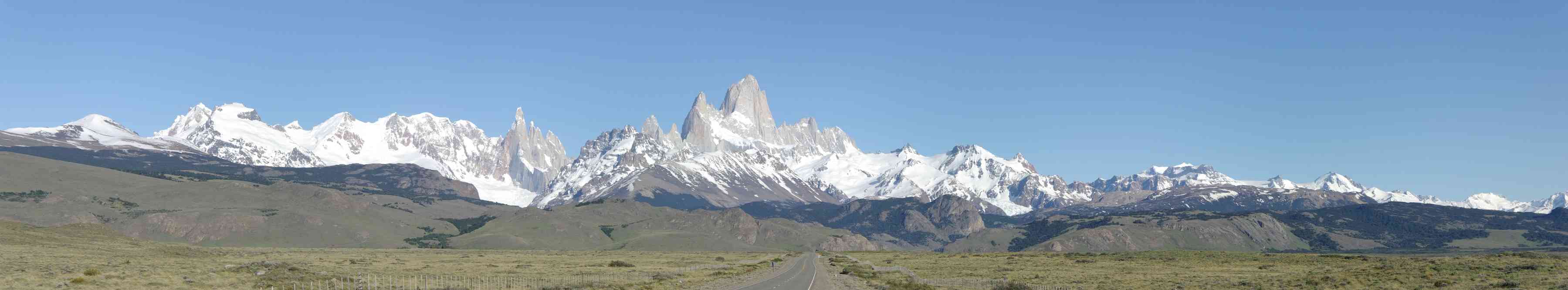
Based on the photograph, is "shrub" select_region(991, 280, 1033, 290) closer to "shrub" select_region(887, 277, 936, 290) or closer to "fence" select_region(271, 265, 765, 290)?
"shrub" select_region(887, 277, 936, 290)

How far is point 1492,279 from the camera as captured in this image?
288 ft

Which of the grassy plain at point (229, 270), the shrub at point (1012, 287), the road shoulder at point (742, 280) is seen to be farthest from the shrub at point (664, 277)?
the shrub at point (1012, 287)

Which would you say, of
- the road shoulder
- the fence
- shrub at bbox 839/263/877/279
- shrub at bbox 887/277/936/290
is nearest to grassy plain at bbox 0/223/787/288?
the fence

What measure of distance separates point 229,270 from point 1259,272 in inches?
4476

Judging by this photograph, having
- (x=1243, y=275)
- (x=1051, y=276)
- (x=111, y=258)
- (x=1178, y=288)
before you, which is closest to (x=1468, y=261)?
(x=1243, y=275)

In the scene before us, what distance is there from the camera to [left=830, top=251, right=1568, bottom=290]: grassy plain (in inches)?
3538

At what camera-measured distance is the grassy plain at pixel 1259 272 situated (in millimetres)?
89875

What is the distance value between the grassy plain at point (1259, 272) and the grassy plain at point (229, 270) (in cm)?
3606

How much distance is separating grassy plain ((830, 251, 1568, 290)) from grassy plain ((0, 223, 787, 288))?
3606 cm

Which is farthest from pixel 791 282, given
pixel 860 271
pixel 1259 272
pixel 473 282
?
pixel 1259 272

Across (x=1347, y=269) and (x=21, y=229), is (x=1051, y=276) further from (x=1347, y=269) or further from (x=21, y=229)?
(x=21, y=229)

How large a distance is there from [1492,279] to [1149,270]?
55069 millimetres

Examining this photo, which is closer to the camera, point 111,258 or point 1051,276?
point 111,258

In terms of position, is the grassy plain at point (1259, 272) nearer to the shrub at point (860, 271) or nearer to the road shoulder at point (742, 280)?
the shrub at point (860, 271)
